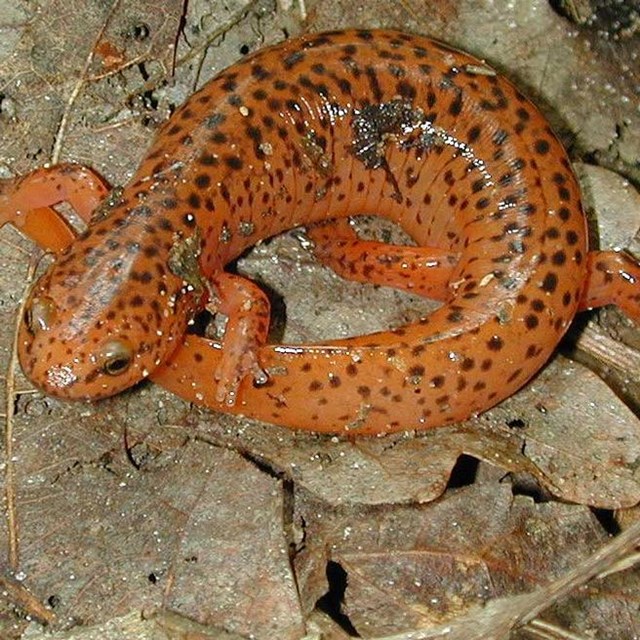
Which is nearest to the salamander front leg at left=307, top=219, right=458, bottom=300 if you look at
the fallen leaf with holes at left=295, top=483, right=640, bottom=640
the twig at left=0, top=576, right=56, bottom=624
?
the fallen leaf with holes at left=295, top=483, right=640, bottom=640

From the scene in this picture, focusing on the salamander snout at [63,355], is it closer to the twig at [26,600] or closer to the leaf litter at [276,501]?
the leaf litter at [276,501]

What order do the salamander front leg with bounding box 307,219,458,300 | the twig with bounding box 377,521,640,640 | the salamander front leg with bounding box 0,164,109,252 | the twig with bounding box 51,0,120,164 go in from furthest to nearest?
the salamander front leg with bounding box 307,219,458,300
the twig with bounding box 51,0,120,164
the salamander front leg with bounding box 0,164,109,252
the twig with bounding box 377,521,640,640

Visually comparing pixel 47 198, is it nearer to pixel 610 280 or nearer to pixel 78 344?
pixel 78 344

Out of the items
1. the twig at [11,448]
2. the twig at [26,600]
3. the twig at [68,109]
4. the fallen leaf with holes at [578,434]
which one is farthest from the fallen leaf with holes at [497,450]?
the twig at [68,109]

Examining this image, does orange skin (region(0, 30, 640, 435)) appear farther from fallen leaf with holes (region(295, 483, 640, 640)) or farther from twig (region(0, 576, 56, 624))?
twig (region(0, 576, 56, 624))

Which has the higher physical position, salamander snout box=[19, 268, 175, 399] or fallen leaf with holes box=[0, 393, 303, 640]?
salamander snout box=[19, 268, 175, 399]

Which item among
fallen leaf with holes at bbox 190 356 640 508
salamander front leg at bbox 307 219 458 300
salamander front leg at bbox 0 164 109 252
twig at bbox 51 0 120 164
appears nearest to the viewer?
fallen leaf with holes at bbox 190 356 640 508

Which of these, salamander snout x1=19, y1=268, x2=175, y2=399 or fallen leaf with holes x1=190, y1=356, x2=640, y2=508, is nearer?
salamander snout x1=19, y1=268, x2=175, y2=399
